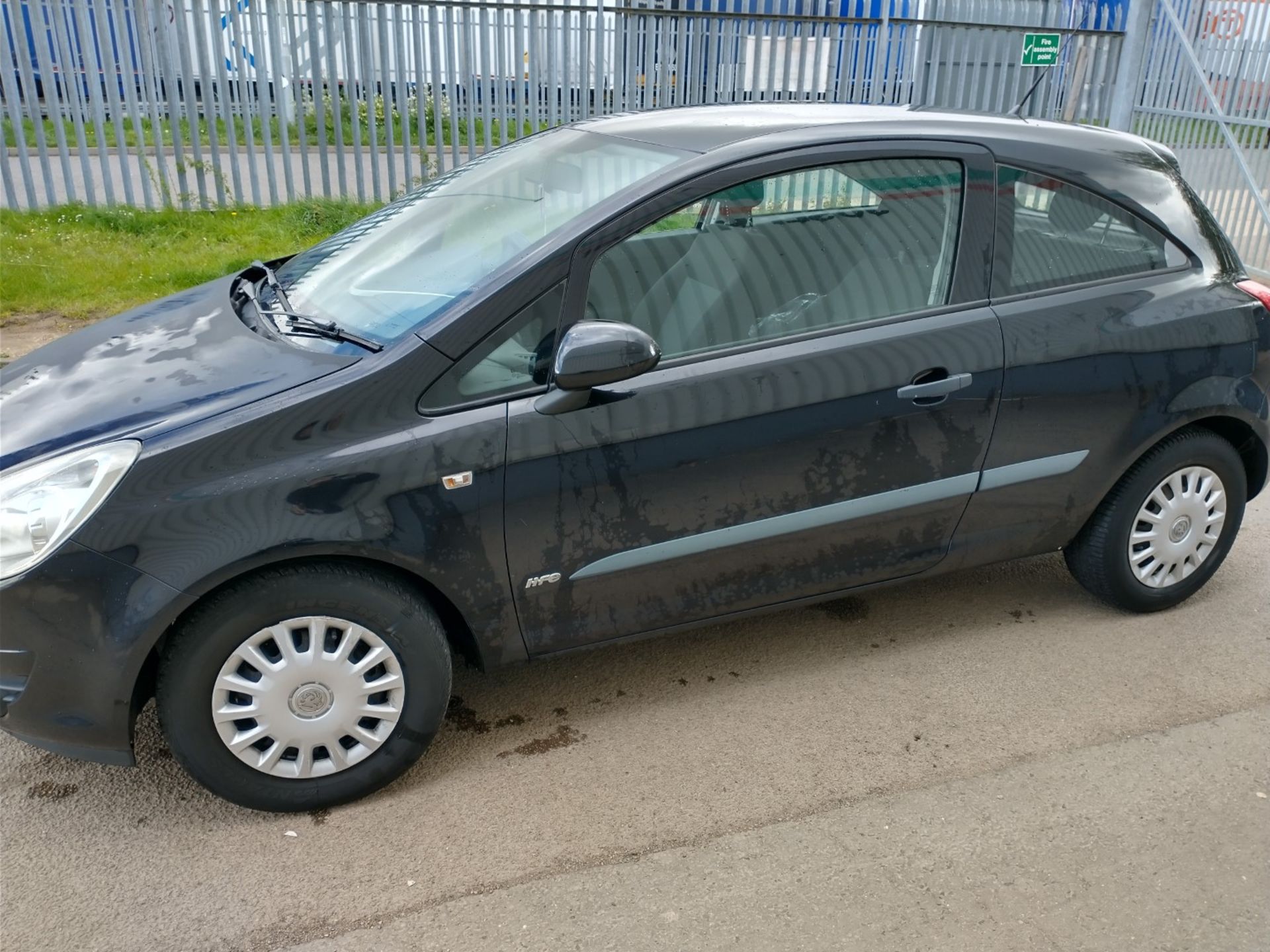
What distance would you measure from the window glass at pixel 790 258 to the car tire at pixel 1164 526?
105 centimetres

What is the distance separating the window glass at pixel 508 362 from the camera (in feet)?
9.39

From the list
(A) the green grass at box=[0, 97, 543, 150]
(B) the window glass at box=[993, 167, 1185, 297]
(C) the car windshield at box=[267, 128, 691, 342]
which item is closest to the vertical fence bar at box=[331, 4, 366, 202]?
(A) the green grass at box=[0, 97, 543, 150]

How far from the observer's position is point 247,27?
908 centimetres

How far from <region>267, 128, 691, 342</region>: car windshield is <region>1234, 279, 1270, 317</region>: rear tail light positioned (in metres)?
2.06

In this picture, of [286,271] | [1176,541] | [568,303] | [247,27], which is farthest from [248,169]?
[1176,541]

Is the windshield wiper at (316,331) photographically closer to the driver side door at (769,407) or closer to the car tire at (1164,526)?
the driver side door at (769,407)

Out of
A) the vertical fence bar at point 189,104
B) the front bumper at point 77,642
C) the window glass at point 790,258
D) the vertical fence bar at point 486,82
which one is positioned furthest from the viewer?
the vertical fence bar at point 486,82

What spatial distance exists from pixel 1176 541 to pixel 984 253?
133cm

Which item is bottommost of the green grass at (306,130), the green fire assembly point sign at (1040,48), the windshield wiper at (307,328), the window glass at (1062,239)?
the green grass at (306,130)

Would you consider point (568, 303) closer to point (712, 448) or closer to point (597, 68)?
point (712, 448)

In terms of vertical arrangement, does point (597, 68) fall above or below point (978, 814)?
above

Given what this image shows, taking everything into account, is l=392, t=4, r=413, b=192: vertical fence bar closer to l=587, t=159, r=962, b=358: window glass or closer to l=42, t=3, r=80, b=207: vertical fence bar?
l=42, t=3, r=80, b=207: vertical fence bar

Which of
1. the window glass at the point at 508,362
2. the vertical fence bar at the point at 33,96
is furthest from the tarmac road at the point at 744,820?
the vertical fence bar at the point at 33,96

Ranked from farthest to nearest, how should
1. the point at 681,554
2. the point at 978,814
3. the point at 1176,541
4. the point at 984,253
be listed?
1. the point at 1176,541
2. the point at 984,253
3. the point at 681,554
4. the point at 978,814
